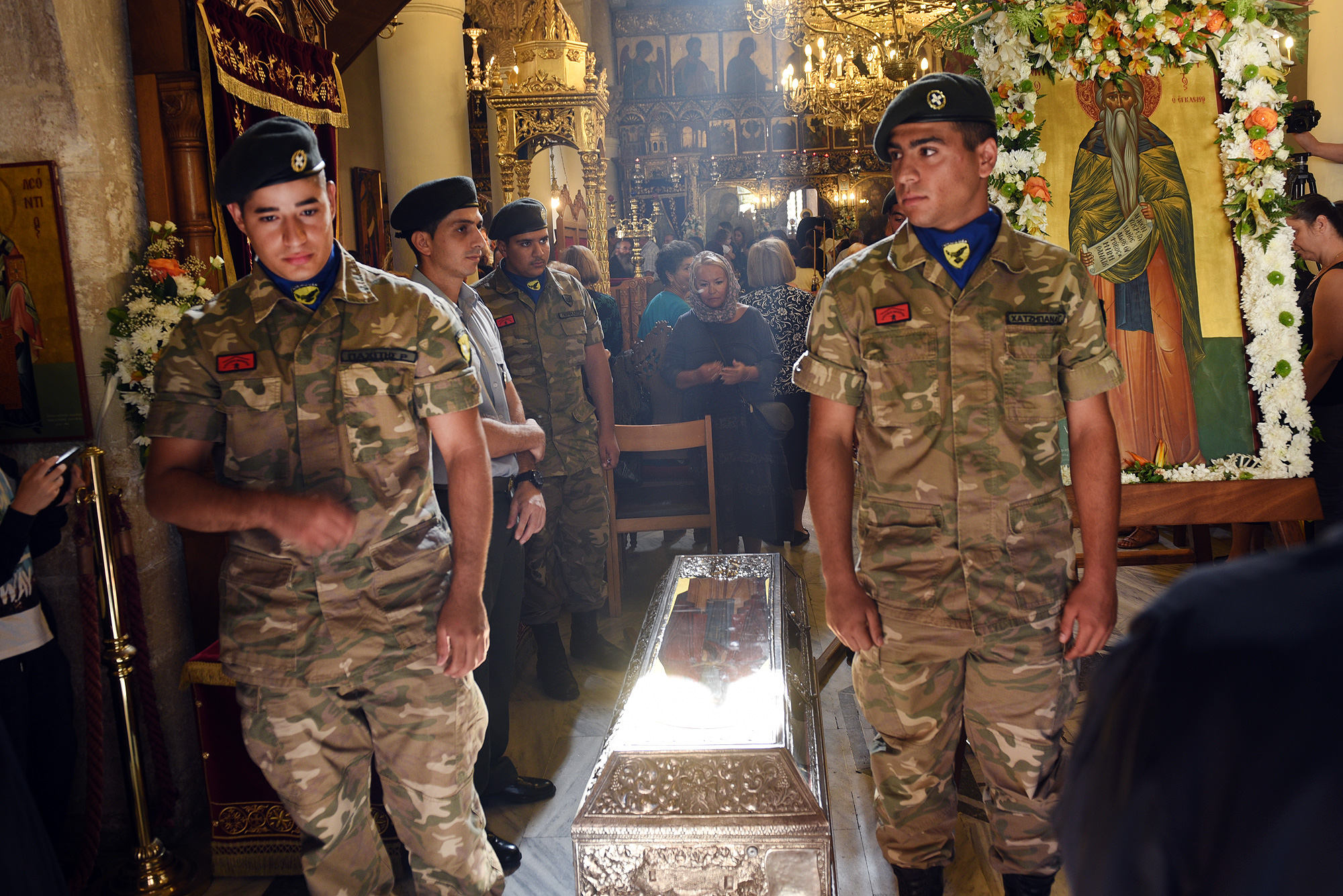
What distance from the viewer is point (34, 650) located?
2.34 metres

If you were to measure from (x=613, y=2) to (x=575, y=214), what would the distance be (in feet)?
27.2

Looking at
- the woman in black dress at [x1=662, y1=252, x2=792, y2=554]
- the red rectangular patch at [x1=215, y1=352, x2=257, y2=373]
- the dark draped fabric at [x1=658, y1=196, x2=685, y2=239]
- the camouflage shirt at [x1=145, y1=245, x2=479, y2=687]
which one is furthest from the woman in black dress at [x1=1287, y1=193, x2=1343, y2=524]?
the dark draped fabric at [x1=658, y1=196, x2=685, y2=239]

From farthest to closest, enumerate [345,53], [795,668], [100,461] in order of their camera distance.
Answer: [345,53] < [795,668] < [100,461]

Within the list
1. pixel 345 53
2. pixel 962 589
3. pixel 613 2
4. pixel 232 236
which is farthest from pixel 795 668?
pixel 613 2

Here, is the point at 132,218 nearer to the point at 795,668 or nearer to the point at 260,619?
the point at 260,619

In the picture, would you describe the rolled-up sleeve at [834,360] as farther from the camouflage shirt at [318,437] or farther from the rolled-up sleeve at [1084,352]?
the camouflage shirt at [318,437]

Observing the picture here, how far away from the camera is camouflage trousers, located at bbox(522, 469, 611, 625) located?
3588 mm

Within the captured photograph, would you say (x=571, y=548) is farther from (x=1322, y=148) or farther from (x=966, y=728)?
(x=1322, y=148)

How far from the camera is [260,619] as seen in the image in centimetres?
174

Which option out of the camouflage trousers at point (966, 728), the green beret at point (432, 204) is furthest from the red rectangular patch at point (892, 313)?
the green beret at point (432, 204)

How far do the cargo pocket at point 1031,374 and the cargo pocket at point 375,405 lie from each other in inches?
48.5

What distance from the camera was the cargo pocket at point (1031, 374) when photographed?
1.90 metres

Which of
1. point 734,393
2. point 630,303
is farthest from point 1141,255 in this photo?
point 630,303

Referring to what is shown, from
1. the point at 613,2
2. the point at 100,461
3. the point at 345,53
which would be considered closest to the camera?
the point at 100,461
